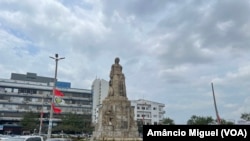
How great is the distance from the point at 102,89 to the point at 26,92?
24.1 meters

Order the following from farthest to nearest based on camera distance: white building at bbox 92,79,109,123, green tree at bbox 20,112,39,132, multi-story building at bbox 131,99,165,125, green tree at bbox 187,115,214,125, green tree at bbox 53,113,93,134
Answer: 1. multi-story building at bbox 131,99,165,125
2. white building at bbox 92,79,109,123
3. green tree at bbox 187,115,214,125
4. green tree at bbox 53,113,93,134
5. green tree at bbox 20,112,39,132

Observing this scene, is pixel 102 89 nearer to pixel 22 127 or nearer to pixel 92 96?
pixel 92 96

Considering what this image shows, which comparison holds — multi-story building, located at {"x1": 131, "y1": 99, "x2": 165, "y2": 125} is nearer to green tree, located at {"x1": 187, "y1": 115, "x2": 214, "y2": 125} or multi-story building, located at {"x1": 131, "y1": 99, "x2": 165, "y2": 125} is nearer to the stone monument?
green tree, located at {"x1": 187, "y1": 115, "x2": 214, "y2": 125}

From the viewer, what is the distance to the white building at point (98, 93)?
83750 millimetres

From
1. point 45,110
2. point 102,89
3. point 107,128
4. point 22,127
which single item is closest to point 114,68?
point 107,128

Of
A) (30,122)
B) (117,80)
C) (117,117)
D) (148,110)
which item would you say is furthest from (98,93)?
(117,117)

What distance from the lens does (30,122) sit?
6175cm

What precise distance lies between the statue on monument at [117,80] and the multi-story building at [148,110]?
57343 mm

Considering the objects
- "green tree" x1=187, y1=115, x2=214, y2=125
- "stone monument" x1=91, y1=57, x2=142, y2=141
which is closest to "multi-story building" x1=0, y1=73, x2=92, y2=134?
"green tree" x1=187, y1=115, x2=214, y2=125

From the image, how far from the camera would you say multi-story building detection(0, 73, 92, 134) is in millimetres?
69250

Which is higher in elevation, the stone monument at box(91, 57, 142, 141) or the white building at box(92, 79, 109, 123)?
the white building at box(92, 79, 109, 123)

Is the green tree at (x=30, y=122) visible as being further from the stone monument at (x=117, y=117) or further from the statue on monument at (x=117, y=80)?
the statue on monument at (x=117, y=80)

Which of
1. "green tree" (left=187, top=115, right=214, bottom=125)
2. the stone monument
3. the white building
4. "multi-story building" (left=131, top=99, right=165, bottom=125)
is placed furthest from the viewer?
"multi-story building" (left=131, top=99, right=165, bottom=125)

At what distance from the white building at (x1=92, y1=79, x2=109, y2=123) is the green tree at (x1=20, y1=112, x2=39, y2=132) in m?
22.5
